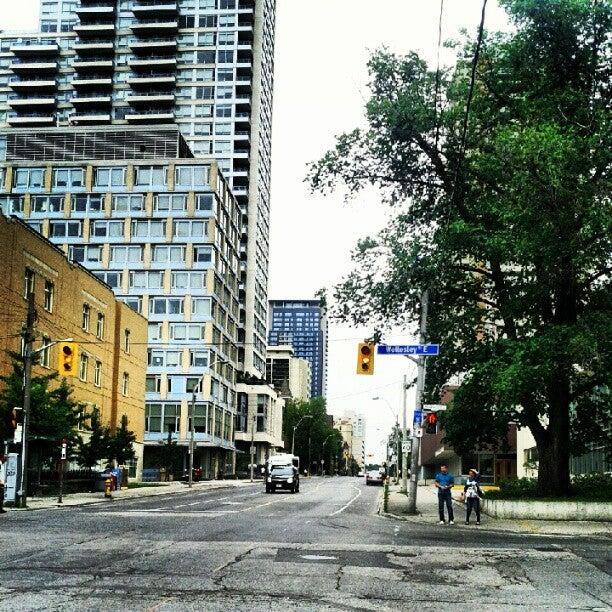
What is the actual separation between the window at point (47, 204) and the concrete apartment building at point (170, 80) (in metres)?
30.2

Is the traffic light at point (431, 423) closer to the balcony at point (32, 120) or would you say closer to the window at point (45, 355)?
the window at point (45, 355)

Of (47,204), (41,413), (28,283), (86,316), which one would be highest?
(47,204)

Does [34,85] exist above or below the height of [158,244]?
above

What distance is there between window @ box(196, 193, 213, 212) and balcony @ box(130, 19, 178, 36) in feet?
132

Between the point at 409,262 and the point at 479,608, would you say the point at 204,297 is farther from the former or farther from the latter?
the point at 479,608

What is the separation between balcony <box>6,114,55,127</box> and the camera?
396 feet

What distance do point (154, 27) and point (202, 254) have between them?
45737 millimetres

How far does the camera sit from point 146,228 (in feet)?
296

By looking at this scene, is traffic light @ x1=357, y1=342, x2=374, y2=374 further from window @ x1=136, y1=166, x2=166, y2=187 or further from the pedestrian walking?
window @ x1=136, y1=166, x2=166, y2=187

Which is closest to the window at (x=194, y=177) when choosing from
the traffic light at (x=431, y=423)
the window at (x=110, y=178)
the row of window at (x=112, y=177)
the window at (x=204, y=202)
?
the row of window at (x=112, y=177)

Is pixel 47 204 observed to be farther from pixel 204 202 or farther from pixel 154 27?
pixel 154 27

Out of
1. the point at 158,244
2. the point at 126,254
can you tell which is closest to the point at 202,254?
the point at 158,244

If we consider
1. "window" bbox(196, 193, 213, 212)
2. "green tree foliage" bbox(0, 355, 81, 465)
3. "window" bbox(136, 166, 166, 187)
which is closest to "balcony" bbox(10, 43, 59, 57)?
"window" bbox(136, 166, 166, 187)

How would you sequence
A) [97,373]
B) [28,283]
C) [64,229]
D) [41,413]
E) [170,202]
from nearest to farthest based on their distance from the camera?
Answer: 1. [41,413]
2. [28,283]
3. [97,373]
4. [170,202]
5. [64,229]
